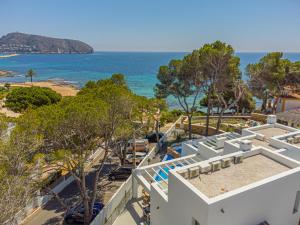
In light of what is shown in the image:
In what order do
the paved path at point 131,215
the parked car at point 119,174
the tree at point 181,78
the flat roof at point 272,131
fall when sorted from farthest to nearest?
the tree at point 181,78, the parked car at point 119,174, the flat roof at point 272,131, the paved path at point 131,215

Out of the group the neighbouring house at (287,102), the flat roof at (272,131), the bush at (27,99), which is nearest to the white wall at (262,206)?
the flat roof at (272,131)

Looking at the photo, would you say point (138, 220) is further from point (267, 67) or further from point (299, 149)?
point (267, 67)

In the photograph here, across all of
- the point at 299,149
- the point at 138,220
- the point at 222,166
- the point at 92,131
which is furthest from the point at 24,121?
the point at 299,149

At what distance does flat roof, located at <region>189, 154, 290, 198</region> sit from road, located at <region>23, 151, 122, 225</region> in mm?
9828

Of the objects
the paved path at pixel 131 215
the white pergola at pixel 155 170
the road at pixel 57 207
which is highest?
the white pergola at pixel 155 170

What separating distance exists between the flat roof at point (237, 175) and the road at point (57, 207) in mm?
9828

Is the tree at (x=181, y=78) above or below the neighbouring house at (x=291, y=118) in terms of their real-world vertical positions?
above

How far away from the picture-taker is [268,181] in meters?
8.46

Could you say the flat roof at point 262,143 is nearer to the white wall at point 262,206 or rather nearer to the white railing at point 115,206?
the white wall at point 262,206

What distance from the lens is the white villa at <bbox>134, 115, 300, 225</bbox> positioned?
786 centimetres

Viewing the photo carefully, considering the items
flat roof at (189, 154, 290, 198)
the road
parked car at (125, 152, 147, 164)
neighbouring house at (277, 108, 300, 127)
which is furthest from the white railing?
neighbouring house at (277, 108, 300, 127)

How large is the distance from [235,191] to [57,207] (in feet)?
43.3

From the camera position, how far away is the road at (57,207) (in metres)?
14.4

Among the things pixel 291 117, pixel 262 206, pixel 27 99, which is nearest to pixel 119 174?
pixel 262 206
